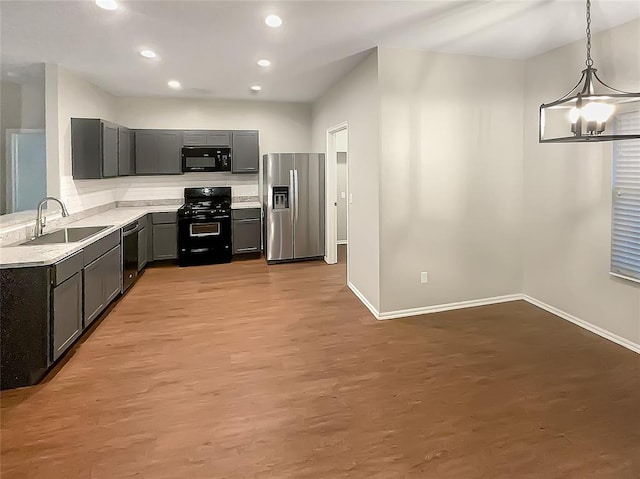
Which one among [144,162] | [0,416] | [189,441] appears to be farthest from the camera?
[144,162]

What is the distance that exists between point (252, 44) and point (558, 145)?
3169mm

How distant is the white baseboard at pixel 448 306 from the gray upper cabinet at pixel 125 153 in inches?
→ 171

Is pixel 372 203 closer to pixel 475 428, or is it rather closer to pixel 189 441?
pixel 475 428

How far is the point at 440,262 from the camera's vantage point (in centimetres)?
445

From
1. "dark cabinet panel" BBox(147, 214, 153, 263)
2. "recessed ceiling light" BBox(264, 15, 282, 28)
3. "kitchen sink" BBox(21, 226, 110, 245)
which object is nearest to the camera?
"recessed ceiling light" BBox(264, 15, 282, 28)

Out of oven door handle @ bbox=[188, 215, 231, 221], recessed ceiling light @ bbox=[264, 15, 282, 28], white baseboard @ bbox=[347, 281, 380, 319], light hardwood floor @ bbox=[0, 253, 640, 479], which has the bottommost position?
light hardwood floor @ bbox=[0, 253, 640, 479]

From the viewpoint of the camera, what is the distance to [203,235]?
6711 mm

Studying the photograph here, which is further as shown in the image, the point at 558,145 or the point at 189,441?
the point at 558,145

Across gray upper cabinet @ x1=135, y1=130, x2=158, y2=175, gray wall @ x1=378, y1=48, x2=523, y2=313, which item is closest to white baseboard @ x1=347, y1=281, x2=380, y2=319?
gray wall @ x1=378, y1=48, x2=523, y2=313

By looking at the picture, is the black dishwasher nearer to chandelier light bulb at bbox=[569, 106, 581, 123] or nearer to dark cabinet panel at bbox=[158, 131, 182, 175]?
dark cabinet panel at bbox=[158, 131, 182, 175]

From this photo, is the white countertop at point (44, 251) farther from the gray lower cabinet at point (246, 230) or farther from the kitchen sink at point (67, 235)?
the gray lower cabinet at point (246, 230)

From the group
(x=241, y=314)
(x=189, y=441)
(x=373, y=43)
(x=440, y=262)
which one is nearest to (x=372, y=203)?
(x=440, y=262)

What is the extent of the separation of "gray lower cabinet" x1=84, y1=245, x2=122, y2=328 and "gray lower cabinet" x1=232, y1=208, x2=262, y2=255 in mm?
2386

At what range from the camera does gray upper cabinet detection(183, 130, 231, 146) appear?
22.6 feet
